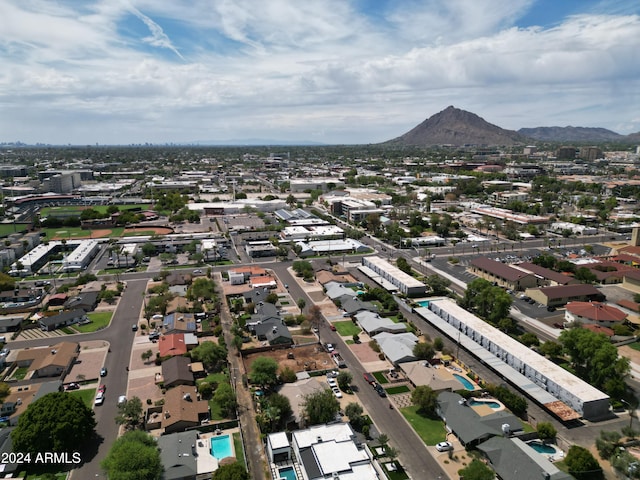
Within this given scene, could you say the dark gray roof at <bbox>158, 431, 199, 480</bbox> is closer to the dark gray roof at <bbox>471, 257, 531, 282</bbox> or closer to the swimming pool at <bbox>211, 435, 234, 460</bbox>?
the swimming pool at <bbox>211, 435, 234, 460</bbox>

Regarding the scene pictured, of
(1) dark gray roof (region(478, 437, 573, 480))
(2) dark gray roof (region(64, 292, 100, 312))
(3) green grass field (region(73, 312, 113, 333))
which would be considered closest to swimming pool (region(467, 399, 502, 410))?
(1) dark gray roof (region(478, 437, 573, 480))

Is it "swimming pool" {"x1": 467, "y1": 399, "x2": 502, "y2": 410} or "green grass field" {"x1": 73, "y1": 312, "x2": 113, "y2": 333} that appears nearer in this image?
"swimming pool" {"x1": 467, "y1": 399, "x2": 502, "y2": 410}

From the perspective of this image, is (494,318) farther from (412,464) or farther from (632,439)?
(412,464)

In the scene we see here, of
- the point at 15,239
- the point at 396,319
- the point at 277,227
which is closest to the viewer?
the point at 396,319

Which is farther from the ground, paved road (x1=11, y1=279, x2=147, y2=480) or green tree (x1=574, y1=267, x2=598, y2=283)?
green tree (x1=574, y1=267, x2=598, y2=283)

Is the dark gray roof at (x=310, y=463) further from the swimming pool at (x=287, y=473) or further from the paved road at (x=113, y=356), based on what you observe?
the paved road at (x=113, y=356)

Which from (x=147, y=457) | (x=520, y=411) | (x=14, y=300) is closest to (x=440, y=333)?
(x=520, y=411)

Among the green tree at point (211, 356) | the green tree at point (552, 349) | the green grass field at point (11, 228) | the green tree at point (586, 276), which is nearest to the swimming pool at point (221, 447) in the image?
the green tree at point (211, 356)
